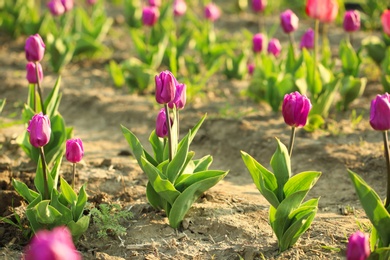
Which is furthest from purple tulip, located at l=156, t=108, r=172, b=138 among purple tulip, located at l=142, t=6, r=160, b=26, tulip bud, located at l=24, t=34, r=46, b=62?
purple tulip, located at l=142, t=6, r=160, b=26

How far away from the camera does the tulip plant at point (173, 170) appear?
3.46 m

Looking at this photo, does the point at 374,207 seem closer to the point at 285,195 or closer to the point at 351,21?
the point at 285,195

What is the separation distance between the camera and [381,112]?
2.97 metres

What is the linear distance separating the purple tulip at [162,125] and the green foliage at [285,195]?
444 mm

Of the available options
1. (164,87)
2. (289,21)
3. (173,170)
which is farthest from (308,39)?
(164,87)

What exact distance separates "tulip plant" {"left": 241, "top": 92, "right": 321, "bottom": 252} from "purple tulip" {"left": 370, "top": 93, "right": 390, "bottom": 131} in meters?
0.40

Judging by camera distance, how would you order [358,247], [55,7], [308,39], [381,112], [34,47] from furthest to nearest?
[55,7] < [308,39] < [34,47] < [381,112] < [358,247]

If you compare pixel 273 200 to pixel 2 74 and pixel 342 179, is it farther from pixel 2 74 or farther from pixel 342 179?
pixel 2 74

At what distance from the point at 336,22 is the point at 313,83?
2.90 m

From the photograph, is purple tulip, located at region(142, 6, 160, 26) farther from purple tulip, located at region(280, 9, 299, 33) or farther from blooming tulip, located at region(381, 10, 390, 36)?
blooming tulip, located at region(381, 10, 390, 36)

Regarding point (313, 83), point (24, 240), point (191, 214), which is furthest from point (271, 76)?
point (24, 240)

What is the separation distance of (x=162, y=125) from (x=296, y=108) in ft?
2.14

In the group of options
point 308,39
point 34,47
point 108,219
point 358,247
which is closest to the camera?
point 358,247

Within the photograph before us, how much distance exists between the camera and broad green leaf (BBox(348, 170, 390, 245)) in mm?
3037
